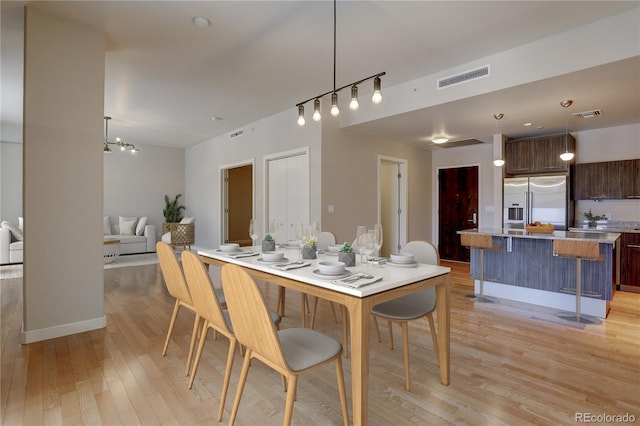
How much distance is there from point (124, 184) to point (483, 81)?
8104 millimetres

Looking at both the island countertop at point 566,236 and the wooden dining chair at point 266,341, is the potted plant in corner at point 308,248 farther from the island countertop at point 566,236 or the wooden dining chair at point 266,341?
the island countertop at point 566,236

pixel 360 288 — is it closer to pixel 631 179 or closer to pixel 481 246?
pixel 481 246

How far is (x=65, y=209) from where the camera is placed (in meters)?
2.86

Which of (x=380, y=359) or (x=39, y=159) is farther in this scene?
(x=39, y=159)

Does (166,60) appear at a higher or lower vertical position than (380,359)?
higher

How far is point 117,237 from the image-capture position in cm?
695

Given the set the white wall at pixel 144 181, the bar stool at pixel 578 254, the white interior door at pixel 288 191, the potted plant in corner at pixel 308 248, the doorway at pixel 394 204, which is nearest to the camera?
the potted plant in corner at pixel 308 248

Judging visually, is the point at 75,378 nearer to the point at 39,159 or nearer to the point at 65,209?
the point at 65,209

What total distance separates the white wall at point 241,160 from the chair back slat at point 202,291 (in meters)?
3.06

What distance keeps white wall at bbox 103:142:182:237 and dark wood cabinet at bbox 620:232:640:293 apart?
8807mm

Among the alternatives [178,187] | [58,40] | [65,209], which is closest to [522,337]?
[65,209]

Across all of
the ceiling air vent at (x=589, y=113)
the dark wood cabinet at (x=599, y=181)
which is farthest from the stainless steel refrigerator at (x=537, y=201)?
the ceiling air vent at (x=589, y=113)

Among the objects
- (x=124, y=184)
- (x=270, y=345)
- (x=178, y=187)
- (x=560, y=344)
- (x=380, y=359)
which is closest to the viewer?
(x=270, y=345)

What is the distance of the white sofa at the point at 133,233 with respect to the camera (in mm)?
7148
